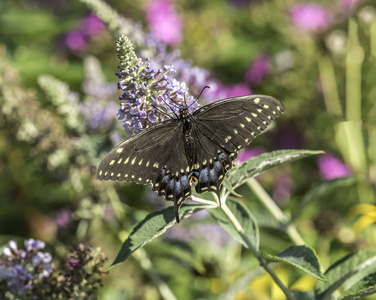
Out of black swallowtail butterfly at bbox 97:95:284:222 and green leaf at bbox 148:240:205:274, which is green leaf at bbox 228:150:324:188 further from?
green leaf at bbox 148:240:205:274

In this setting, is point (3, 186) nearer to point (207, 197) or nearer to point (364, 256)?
point (207, 197)

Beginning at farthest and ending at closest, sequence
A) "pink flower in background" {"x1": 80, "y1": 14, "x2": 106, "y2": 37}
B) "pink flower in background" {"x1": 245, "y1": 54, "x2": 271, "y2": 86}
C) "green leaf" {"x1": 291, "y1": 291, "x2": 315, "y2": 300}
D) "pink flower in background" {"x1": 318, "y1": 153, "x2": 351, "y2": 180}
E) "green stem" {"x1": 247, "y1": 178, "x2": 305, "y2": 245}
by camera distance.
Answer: "pink flower in background" {"x1": 80, "y1": 14, "x2": 106, "y2": 37} → "pink flower in background" {"x1": 245, "y1": 54, "x2": 271, "y2": 86} → "pink flower in background" {"x1": 318, "y1": 153, "x2": 351, "y2": 180} → "green stem" {"x1": 247, "y1": 178, "x2": 305, "y2": 245} → "green leaf" {"x1": 291, "y1": 291, "x2": 315, "y2": 300}

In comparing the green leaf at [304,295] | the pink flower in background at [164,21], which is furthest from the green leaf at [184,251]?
the pink flower in background at [164,21]

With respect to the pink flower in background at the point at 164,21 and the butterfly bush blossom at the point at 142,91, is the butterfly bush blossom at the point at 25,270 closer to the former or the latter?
the butterfly bush blossom at the point at 142,91

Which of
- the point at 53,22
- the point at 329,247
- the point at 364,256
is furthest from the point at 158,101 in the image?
the point at 53,22

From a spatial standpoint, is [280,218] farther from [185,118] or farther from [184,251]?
[185,118]

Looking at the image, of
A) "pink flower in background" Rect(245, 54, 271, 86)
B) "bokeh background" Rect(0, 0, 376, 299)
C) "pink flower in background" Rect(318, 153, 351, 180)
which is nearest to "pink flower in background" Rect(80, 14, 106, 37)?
"bokeh background" Rect(0, 0, 376, 299)

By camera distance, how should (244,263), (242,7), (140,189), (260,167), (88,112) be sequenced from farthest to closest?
(242,7) → (140,189) → (244,263) → (88,112) → (260,167)
